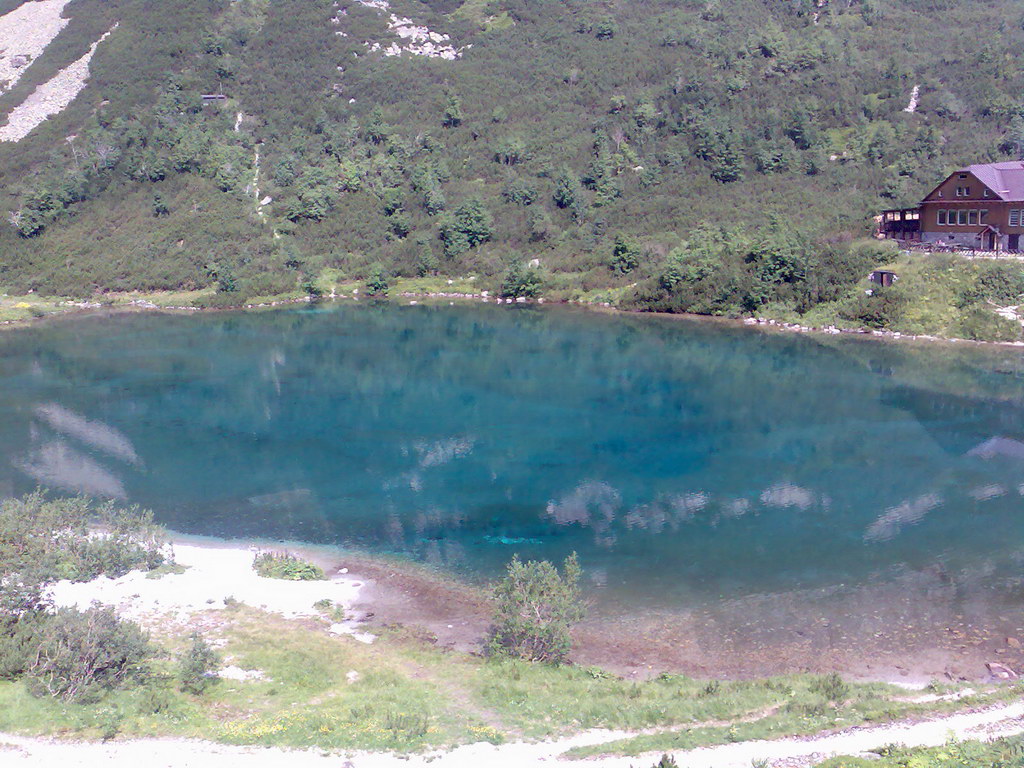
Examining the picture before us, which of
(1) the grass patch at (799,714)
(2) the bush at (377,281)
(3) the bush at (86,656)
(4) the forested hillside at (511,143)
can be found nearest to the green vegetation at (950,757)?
(1) the grass patch at (799,714)

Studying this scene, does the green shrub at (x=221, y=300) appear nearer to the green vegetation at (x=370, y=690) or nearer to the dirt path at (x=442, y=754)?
the green vegetation at (x=370, y=690)

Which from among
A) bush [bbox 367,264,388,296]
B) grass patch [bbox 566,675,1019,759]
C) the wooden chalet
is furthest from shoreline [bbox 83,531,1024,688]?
bush [bbox 367,264,388,296]

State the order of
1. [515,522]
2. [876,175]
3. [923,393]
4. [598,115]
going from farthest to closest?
[598,115]
[876,175]
[923,393]
[515,522]

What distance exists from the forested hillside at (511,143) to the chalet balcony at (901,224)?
157cm

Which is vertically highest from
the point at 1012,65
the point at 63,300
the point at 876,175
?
the point at 1012,65

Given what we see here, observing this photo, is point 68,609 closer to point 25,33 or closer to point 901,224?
point 901,224

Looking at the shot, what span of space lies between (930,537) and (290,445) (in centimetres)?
2276

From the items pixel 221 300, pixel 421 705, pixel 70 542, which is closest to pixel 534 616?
pixel 421 705

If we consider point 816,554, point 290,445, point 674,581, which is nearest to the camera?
point 674,581

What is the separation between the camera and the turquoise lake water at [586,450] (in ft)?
79.0

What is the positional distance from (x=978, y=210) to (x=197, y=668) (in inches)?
2254

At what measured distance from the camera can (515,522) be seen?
87.0 feet

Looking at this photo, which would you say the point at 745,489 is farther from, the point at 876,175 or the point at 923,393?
the point at 876,175

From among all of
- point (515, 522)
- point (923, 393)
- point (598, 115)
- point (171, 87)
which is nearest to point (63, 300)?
point (171, 87)
